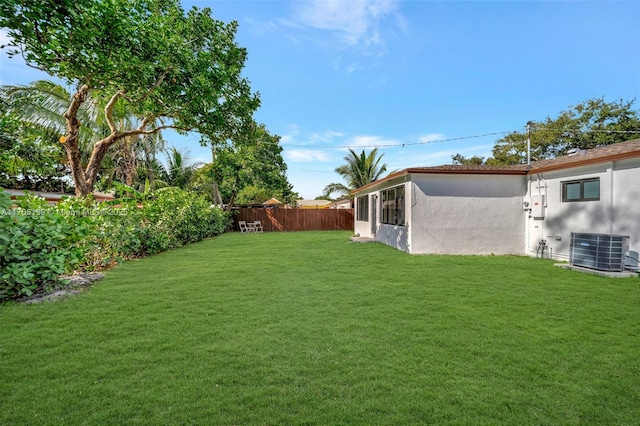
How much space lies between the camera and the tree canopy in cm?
2019

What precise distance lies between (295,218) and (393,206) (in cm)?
1055

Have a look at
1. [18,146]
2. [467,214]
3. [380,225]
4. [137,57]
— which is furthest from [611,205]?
[18,146]

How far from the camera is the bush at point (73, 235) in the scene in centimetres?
424

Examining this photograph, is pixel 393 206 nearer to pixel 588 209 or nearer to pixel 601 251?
pixel 588 209

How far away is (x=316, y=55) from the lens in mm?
12625

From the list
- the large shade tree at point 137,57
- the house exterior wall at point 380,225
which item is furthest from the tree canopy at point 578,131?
the large shade tree at point 137,57

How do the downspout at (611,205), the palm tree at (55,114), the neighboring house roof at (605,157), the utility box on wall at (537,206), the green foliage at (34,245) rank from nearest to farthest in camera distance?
the green foliage at (34,245), the neighboring house roof at (605,157), the downspout at (611,205), the palm tree at (55,114), the utility box on wall at (537,206)

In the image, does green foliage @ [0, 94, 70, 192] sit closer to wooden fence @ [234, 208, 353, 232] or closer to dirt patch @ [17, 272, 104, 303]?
dirt patch @ [17, 272, 104, 303]

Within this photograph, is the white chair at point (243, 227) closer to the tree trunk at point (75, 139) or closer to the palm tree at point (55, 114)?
the palm tree at point (55, 114)

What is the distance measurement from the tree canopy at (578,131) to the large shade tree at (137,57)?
20474 millimetres

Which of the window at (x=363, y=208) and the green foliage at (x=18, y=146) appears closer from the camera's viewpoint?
the green foliage at (x=18, y=146)

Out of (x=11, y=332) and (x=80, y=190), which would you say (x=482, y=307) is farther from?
(x=80, y=190)

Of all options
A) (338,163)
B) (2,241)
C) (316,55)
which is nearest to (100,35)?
(2,241)

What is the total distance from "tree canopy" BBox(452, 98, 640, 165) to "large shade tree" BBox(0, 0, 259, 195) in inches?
806
